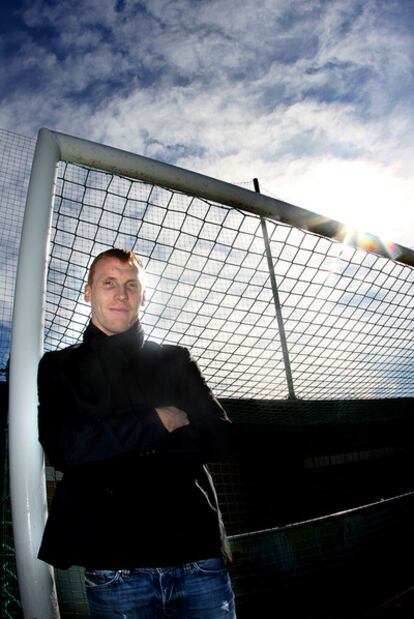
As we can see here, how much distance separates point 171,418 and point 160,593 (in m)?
0.40

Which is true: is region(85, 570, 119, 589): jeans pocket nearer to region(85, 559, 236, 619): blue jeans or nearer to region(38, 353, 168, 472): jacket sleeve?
region(85, 559, 236, 619): blue jeans

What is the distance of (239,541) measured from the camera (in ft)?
7.78

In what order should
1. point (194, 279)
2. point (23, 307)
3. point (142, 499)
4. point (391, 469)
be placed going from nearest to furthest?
point (142, 499) → point (23, 307) → point (194, 279) → point (391, 469)

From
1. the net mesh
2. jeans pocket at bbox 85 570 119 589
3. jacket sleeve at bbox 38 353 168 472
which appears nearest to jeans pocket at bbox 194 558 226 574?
jeans pocket at bbox 85 570 119 589

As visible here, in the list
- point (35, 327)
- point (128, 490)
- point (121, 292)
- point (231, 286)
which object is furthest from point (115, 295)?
point (231, 286)

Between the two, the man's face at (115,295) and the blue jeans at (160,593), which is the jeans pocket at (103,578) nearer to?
the blue jeans at (160,593)

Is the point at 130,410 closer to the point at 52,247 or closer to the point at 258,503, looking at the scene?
the point at 52,247

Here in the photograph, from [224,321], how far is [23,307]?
4.51 feet

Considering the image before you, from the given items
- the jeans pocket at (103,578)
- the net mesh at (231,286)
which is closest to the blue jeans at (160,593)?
the jeans pocket at (103,578)

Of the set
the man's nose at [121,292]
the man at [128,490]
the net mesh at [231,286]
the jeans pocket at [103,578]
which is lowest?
the jeans pocket at [103,578]

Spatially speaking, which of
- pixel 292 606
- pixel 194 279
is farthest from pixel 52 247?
pixel 292 606

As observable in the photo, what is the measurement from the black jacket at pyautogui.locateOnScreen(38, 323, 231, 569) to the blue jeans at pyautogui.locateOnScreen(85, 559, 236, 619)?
44 mm

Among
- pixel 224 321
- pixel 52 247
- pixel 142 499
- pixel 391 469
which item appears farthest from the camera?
pixel 391 469

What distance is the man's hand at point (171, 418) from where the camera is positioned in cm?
90
